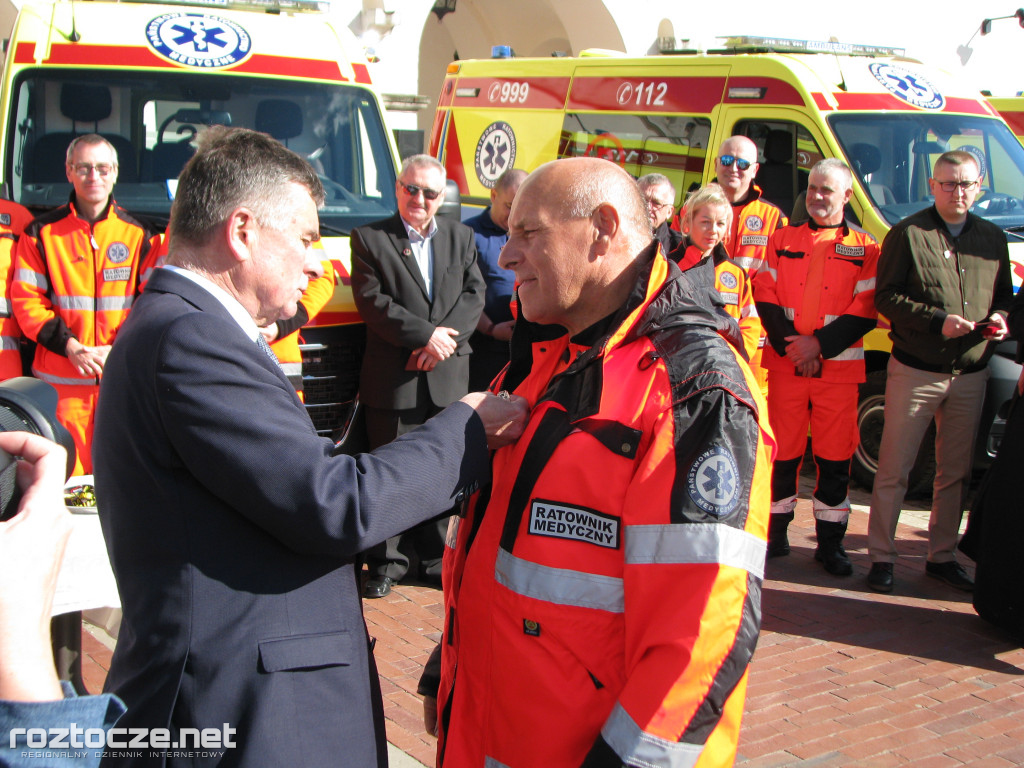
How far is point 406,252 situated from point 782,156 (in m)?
3.66

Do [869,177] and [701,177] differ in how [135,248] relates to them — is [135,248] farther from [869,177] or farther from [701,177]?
[869,177]

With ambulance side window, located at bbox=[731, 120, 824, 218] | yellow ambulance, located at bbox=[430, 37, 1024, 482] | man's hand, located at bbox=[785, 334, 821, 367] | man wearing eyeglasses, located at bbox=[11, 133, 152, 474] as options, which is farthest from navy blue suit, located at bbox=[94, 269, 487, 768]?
ambulance side window, located at bbox=[731, 120, 824, 218]

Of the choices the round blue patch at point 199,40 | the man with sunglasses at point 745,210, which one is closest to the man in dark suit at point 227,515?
the round blue patch at point 199,40

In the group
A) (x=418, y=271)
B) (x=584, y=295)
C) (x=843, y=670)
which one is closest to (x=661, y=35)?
(x=418, y=271)

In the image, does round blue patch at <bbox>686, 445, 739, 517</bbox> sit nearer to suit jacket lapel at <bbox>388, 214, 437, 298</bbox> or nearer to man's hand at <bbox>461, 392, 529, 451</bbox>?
man's hand at <bbox>461, 392, 529, 451</bbox>

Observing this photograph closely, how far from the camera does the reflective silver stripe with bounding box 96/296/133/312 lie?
482 centimetres

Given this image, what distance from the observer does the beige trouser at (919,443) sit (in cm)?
531

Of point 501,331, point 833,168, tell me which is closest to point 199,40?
point 501,331

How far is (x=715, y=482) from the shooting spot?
5.65ft

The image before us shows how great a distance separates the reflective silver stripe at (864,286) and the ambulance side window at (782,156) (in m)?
1.76

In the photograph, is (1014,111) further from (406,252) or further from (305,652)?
(305,652)

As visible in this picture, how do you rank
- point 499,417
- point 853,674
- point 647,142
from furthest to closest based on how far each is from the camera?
point 647,142, point 853,674, point 499,417

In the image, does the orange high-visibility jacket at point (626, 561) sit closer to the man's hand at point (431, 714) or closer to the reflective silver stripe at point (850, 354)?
the man's hand at point (431, 714)

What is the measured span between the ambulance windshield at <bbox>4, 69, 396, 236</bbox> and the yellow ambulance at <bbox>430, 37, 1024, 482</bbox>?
9.22 ft
